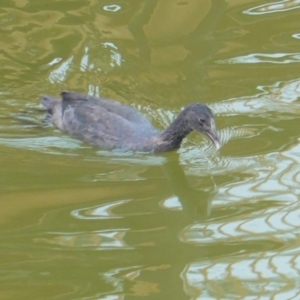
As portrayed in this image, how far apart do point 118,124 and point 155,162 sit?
581mm

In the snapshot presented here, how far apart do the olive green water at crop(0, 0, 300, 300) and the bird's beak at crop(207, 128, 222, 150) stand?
11 centimetres

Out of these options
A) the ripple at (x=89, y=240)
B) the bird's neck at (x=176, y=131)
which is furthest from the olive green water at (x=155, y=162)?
the bird's neck at (x=176, y=131)

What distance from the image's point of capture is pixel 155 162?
23.3 ft

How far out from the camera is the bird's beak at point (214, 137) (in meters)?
6.89

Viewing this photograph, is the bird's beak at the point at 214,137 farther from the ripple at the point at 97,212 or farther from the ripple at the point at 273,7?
the ripple at the point at 273,7

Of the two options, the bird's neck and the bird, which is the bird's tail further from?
the bird's neck

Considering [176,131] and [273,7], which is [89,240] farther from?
[273,7]

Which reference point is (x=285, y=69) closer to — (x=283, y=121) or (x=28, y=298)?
(x=283, y=121)

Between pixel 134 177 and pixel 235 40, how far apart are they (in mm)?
2907

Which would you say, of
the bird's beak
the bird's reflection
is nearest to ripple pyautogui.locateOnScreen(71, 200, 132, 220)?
the bird's reflection

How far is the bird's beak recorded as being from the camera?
6887mm

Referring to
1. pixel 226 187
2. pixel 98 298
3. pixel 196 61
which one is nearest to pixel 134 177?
pixel 226 187

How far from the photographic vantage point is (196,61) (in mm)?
8711

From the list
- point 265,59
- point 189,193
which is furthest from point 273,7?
point 189,193
